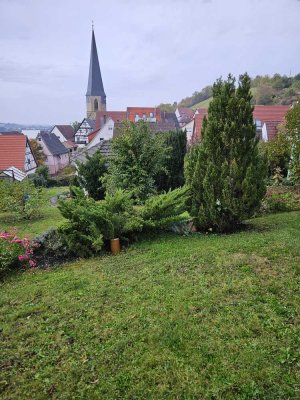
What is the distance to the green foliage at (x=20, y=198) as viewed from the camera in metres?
11.4

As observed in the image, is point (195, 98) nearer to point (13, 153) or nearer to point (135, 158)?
point (13, 153)

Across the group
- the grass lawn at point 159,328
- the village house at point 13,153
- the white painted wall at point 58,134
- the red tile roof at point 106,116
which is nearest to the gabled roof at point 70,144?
the white painted wall at point 58,134

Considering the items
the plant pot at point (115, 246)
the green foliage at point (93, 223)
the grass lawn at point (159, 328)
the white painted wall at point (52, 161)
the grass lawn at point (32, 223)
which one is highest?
the white painted wall at point (52, 161)

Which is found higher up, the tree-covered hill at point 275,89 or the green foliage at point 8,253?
the tree-covered hill at point 275,89

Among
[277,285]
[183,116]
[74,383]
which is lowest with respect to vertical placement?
[74,383]

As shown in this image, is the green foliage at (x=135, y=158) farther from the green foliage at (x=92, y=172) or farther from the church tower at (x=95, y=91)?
the church tower at (x=95, y=91)

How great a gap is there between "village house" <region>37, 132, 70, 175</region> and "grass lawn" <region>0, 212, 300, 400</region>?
125ft

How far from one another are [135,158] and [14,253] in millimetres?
5607

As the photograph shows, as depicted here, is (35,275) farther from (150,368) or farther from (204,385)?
(204,385)

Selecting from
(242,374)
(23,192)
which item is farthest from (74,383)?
(23,192)

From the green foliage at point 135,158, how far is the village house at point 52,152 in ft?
107

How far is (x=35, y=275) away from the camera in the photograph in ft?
15.6

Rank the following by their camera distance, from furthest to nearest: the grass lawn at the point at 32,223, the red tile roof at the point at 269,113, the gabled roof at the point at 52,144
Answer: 1. the gabled roof at the point at 52,144
2. the red tile roof at the point at 269,113
3. the grass lawn at the point at 32,223

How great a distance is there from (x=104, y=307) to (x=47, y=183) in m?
26.9
